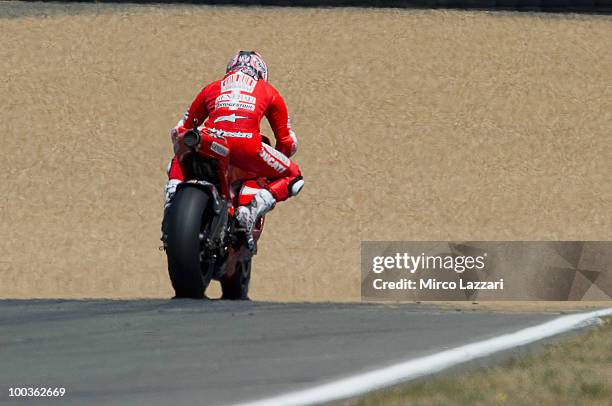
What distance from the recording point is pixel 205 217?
8.31 metres

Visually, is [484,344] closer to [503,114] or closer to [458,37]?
[503,114]

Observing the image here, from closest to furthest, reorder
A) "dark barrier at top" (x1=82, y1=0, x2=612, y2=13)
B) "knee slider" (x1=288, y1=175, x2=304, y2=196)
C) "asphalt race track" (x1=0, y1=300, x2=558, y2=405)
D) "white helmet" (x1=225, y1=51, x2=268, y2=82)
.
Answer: "asphalt race track" (x1=0, y1=300, x2=558, y2=405) → "white helmet" (x1=225, y1=51, x2=268, y2=82) → "knee slider" (x1=288, y1=175, x2=304, y2=196) → "dark barrier at top" (x1=82, y1=0, x2=612, y2=13)

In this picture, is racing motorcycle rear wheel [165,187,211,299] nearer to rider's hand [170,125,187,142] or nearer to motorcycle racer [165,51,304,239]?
motorcycle racer [165,51,304,239]

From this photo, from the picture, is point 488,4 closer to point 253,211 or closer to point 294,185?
point 294,185

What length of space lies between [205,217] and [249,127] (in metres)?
0.85

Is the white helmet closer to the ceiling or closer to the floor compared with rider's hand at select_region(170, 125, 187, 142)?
closer to the ceiling

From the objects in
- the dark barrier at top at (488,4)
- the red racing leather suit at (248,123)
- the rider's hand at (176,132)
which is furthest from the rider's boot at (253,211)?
the dark barrier at top at (488,4)

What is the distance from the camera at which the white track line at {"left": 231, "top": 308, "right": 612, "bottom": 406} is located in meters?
4.06

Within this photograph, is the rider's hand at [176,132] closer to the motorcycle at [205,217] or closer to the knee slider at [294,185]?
the motorcycle at [205,217]

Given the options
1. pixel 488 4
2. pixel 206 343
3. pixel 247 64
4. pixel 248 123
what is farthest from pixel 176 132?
pixel 488 4

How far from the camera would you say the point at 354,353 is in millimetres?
5031

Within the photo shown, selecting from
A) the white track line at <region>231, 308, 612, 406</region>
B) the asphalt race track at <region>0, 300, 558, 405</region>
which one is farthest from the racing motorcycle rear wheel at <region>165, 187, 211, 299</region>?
the white track line at <region>231, 308, 612, 406</region>

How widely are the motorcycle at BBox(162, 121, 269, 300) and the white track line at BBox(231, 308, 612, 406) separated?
2759mm

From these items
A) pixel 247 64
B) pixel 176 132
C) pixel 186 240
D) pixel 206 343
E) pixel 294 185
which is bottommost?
pixel 206 343
